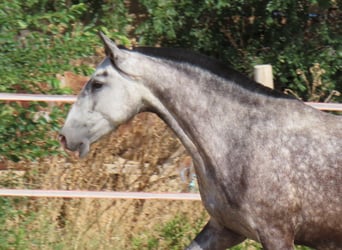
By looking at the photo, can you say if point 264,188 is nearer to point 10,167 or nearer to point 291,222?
point 291,222

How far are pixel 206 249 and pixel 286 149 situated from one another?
0.78m

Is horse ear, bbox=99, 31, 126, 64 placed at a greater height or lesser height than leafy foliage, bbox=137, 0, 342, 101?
greater

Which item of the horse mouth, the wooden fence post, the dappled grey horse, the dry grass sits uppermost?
the dappled grey horse

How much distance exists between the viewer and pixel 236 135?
490 centimetres

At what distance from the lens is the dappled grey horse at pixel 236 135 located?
4809mm

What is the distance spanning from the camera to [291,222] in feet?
15.8

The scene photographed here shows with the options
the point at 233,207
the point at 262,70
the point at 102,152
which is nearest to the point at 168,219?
the point at 102,152

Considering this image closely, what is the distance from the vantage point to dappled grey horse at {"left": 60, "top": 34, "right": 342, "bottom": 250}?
4809mm

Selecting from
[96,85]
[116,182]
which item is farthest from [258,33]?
[96,85]

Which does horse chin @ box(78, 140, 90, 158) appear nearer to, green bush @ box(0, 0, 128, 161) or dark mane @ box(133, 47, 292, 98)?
dark mane @ box(133, 47, 292, 98)

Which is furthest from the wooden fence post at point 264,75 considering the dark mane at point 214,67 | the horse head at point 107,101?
the horse head at point 107,101

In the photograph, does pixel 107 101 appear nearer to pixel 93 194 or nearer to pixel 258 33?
Result: pixel 93 194

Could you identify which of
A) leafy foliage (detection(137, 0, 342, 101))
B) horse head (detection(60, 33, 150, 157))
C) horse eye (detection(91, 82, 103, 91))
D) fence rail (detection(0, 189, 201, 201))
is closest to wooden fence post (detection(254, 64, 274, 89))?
fence rail (detection(0, 189, 201, 201))

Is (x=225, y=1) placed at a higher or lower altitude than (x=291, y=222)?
lower
